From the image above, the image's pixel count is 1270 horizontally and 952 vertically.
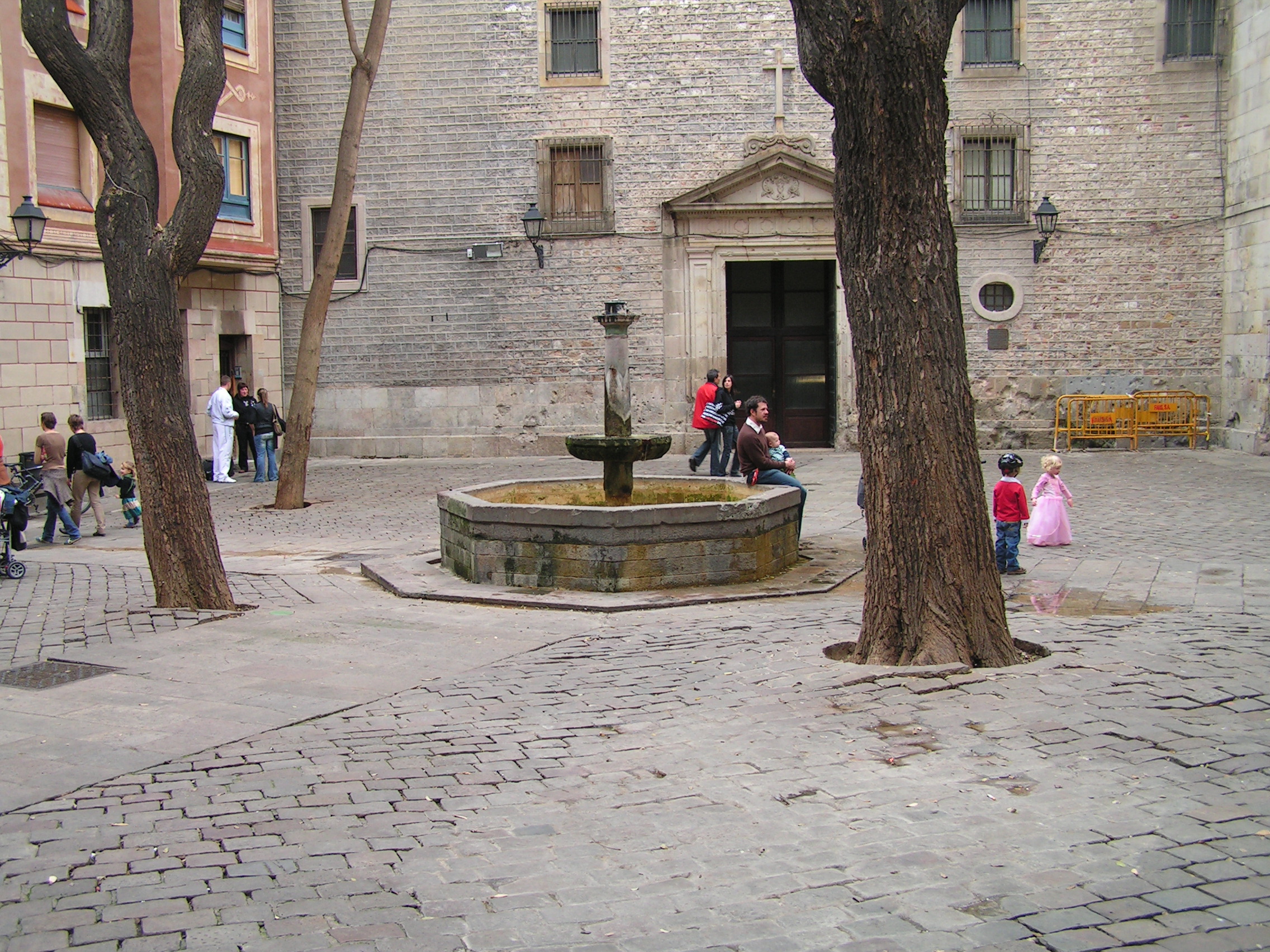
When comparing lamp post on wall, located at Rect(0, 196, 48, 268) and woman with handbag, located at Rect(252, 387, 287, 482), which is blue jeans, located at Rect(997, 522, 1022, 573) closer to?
lamp post on wall, located at Rect(0, 196, 48, 268)

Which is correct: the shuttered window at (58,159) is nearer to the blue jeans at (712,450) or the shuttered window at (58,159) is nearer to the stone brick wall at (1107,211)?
the blue jeans at (712,450)

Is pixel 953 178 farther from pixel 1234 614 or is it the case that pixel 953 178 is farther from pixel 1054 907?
pixel 1054 907

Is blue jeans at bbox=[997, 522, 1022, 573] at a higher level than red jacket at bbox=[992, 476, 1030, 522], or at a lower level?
lower

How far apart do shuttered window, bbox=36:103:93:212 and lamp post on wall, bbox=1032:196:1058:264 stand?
15916 millimetres

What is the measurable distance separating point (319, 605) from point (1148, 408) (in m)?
17.5

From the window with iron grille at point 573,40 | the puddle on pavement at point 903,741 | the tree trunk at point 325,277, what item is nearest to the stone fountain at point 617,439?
the puddle on pavement at point 903,741

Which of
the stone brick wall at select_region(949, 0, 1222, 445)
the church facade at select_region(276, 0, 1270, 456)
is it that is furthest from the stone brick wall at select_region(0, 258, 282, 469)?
the stone brick wall at select_region(949, 0, 1222, 445)

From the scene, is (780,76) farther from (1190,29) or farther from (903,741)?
(903,741)

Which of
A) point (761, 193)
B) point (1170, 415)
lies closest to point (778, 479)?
point (761, 193)

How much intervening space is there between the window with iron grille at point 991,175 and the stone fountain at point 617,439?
41.9 feet

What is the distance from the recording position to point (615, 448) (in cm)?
1106

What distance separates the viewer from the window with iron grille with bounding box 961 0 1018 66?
22469 mm

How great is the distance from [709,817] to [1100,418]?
63.6ft

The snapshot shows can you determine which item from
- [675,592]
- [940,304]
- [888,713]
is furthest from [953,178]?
[888,713]
